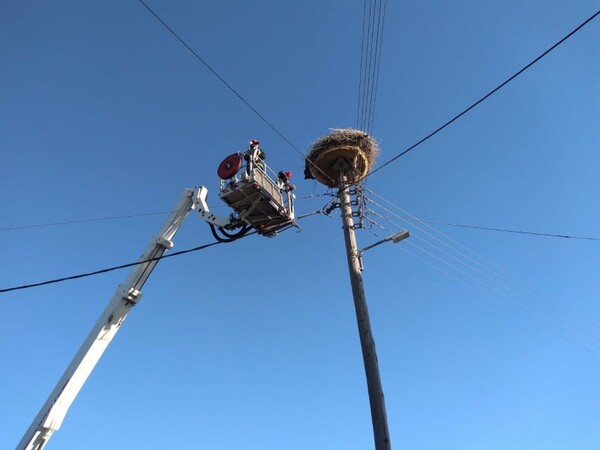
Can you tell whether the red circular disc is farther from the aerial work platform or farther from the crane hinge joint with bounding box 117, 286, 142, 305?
the crane hinge joint with bounding box 117, 286, 142, 305

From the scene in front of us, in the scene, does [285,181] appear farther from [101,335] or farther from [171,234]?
[101,335]

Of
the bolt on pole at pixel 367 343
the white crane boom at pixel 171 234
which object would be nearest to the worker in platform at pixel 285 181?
the white crane boom at pixel 171 234

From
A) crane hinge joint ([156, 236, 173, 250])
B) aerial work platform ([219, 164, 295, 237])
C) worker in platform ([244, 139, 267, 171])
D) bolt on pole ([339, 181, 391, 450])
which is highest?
worker in platform ([244, 139, 267, 171])

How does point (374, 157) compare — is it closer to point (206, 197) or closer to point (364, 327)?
point (206, 197)

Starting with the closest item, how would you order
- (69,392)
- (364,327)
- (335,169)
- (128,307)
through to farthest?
(69,392)
(364,327)
(128,307)
(335,169)

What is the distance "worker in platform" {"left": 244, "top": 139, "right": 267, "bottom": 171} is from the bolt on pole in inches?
99.7

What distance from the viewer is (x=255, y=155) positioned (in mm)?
9844

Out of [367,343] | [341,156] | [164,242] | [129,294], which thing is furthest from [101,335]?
[341,156]

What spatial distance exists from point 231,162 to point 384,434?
6.15 metres

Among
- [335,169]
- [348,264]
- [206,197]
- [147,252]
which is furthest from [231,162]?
[335,169]

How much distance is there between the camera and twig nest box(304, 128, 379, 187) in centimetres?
1298

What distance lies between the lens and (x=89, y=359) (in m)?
8.52

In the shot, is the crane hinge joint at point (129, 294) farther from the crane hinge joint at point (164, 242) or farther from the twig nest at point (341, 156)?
the twig nest at point (341, 156)

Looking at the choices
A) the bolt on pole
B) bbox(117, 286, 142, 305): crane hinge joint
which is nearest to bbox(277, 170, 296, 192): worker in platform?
the bolt on pole
